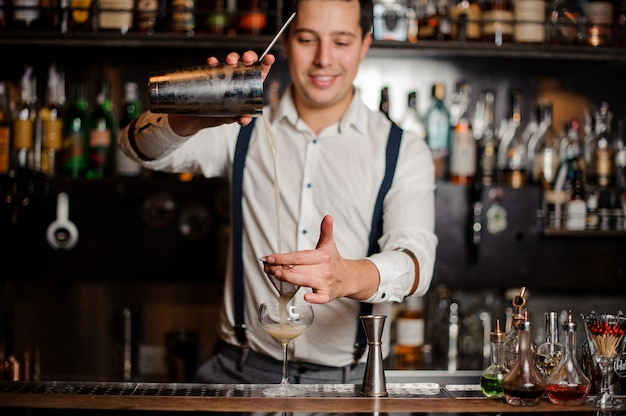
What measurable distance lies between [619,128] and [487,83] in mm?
463

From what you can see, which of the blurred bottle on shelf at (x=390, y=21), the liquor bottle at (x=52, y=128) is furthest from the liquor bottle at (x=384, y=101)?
the liquor bottle at (x=52, y=128)

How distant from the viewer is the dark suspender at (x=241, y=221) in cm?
189

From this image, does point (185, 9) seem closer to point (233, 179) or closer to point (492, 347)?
point (233, 179)

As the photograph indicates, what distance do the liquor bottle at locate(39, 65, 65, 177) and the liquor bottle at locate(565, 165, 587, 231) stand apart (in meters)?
1.62

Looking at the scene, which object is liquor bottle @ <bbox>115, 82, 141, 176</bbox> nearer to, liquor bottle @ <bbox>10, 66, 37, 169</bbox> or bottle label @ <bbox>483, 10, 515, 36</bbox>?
liquor bottle @ <bbox>10, 66, 37, 169</bbox>

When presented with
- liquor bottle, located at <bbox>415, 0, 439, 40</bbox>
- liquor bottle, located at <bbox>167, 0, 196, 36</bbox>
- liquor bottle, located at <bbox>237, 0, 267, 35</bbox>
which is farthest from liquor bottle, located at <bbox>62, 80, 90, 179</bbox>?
liquor bottle, located at <bbox>415, 0, 439, 40</bbox>

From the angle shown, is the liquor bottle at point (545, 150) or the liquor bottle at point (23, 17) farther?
the liquor bottle at point (545, 150)

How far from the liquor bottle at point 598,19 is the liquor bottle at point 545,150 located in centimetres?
25

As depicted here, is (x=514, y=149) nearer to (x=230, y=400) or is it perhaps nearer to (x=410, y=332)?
(x=410, y=332)

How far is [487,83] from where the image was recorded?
2.86 meters

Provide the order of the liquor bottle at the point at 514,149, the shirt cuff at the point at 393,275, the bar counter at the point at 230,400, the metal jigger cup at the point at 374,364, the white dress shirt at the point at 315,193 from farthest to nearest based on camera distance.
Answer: the liquor bottle at the point at 514,149 → the white dress shirt at the point at 315,193 → the shirt cuff at the point at 393,275 → the metal jigger cup at the point at 374,364 → the bar counter at the point at 230,400

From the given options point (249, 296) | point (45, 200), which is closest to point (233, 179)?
point (249, 296)

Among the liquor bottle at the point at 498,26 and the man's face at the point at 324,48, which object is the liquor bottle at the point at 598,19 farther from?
the man's face at the point at 324,48

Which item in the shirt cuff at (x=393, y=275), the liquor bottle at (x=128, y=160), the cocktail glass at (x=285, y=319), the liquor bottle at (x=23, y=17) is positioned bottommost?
the cocktail glass at (x=285, y=319)
